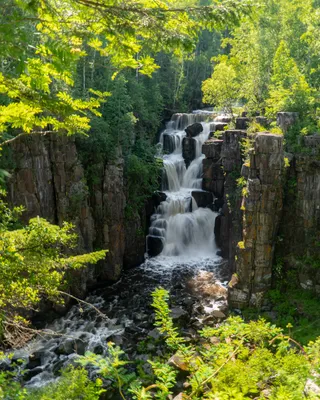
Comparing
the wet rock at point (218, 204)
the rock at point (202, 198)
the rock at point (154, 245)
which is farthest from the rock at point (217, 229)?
the rock at point (154, 245)

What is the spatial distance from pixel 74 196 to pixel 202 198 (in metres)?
10.0

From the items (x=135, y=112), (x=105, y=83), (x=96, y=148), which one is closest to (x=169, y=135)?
(x=135, y=112)

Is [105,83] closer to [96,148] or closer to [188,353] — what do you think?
[96,148]

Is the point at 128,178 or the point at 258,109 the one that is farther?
the point at 258,109

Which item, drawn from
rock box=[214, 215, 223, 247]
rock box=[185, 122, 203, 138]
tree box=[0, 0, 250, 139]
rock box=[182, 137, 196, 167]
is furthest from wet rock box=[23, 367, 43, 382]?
rock box=[185, 122, 203, 138]

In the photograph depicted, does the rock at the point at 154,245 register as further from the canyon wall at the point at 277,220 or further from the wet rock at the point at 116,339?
the wet rock at the point at 116,339

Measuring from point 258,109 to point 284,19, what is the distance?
26.7ft

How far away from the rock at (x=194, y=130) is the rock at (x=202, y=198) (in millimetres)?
6069

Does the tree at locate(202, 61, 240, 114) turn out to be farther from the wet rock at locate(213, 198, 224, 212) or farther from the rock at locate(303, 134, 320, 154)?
the rock at locate(303, 134, 320, 154)

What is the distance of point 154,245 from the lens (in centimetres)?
2402

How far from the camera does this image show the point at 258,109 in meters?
25.2

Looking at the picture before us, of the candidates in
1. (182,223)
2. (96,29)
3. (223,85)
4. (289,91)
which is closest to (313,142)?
(289,91)

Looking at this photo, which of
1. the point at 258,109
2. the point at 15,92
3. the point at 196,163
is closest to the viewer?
the point at 15,92

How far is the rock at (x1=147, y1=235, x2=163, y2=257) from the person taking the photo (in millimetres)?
24000
